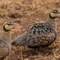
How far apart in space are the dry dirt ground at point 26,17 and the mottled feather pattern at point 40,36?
0.41m

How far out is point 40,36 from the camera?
411 cm

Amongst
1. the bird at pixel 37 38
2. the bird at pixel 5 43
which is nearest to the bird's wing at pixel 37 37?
the bird at pixel 37 38

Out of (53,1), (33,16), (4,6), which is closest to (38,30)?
(33,16)

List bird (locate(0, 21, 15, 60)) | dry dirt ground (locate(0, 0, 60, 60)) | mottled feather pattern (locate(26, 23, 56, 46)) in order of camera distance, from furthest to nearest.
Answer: dry dirt ground (locate(0, 0, 60, 60)), mottled feather pattern (locate(26, 23, 56, 46)), bird (locate(0, 21, 15, 60))

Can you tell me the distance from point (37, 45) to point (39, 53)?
0.34 m

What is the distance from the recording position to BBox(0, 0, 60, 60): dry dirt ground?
4242mm

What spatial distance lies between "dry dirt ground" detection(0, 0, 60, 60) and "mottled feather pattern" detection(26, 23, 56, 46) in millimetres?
406

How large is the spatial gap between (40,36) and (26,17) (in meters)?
3.13

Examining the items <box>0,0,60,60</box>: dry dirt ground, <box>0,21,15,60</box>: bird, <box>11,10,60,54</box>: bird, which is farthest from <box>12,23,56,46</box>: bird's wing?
<box>0,21,15,60</box>: bird

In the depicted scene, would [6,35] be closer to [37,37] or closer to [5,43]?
[5,43]

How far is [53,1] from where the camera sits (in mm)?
9047

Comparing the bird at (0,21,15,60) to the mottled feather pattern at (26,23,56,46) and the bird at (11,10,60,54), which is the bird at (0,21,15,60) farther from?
the mottled feather pattern at (26,23,56,46)

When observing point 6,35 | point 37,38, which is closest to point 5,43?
point 6,35

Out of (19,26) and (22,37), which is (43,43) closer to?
(22,37)
